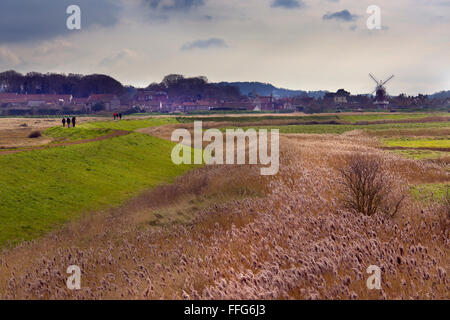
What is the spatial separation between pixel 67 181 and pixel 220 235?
18.7 meters

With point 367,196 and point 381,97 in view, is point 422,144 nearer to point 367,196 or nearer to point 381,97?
point 367,196

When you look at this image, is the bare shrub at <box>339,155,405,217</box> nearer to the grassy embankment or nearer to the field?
the field

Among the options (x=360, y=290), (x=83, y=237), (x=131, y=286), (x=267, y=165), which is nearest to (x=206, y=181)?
(x=267, y=165)

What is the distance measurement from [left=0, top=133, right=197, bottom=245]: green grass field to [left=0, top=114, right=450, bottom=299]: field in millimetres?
123

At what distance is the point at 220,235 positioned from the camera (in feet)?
39.6

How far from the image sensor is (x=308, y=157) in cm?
2766

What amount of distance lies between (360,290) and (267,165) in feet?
61.6

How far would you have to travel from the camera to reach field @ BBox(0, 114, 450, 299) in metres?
7.52

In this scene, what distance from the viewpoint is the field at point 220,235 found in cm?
752

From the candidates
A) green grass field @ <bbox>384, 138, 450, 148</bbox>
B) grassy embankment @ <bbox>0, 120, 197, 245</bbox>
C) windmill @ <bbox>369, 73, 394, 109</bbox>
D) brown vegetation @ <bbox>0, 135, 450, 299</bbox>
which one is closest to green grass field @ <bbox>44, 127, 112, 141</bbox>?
grassy embankment @ <bbox>0, 120, 197, 245</bbox>

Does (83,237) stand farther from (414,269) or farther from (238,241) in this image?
(414,269)

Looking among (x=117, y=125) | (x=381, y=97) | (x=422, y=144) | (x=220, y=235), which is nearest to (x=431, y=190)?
(x=220, y=235)
